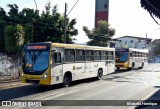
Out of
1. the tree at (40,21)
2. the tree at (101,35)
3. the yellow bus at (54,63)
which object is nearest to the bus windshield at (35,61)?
the yellow bus at (54,63)

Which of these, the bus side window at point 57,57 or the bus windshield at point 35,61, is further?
the bus side window at point 57,57

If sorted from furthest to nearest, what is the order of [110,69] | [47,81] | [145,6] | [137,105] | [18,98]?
[110,69]
[47,81]
[18,98]
[137,105]
[145,6]

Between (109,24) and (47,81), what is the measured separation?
3442 centimetres

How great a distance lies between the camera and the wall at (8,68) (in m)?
18.8

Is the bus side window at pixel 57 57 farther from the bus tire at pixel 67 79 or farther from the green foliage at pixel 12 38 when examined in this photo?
the green foliage at pixel 12 38

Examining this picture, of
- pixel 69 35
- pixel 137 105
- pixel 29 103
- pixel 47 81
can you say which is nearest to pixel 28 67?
pixel 47 81

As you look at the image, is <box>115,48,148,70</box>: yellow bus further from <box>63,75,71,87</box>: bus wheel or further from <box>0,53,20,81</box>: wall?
<box>63,75,71,87</box>: bus wheel

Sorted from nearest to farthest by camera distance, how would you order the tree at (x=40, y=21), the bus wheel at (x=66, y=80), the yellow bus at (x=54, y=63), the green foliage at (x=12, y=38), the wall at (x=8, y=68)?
the yellow bus at (x=54, y=63)
the bus wheel at (x=66, y=80)
the wall at (x=8, y=68)
the green foliage at (x=12, y=38)
the tree at (x=40, y=21)

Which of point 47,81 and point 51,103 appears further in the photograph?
point 47,81

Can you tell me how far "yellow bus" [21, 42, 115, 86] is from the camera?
14539mm

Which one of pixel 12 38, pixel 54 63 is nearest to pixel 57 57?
pixel 54 63

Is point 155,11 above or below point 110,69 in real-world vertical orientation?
above

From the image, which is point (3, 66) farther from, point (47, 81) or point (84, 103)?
point (84, 103)

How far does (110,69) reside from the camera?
77.1 ft
